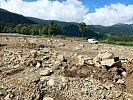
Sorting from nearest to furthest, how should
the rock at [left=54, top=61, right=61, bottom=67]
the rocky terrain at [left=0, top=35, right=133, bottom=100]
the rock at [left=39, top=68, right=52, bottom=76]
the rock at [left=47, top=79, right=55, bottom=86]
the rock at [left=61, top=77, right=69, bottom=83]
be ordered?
the rocky terrain at [left=0, top=35, right=133, bottom=100] < the rock at [left=47, top=79, right=55, bottom=86] < the rock at [left=61, top=77, right=69, bottom=83] < the rock at [left=39, top=68, right=52, bottom=76] < the rock at [left=54, top=61, right=61, bottom=67]

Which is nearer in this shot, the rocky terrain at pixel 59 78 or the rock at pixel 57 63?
the rocky terrain at pixel 59 78

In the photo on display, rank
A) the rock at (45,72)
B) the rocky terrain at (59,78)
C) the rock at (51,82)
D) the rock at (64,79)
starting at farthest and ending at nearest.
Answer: the rock at (45,72) → the rock at (64,79) → the rock at (51,82) → the rocky terrain at (59,78)

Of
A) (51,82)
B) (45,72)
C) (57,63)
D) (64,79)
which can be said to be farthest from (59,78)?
(57,63)

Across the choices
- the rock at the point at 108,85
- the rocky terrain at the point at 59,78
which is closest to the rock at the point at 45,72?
the rocky terrain at the point at 59,78

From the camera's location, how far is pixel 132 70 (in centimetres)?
1911

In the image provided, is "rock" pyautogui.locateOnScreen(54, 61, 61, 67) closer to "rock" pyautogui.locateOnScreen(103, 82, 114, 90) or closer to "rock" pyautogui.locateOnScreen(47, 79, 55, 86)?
"rock" pyautogui.locateOnScreen(47, 79, 55, 86)

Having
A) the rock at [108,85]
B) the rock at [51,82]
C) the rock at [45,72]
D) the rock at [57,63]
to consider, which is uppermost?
the rock at [57,63]

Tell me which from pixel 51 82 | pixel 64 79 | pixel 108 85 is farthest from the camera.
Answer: pixel 108 85

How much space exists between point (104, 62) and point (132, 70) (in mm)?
1899

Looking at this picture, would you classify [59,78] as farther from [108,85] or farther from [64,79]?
[108,85]

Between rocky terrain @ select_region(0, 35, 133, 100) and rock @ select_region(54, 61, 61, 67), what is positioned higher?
rock @ select_region(54, 61, 61, 67)

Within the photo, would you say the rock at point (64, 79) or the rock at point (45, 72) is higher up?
the rock at point (45, 72)

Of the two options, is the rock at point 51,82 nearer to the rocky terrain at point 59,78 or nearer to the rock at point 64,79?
the rocky terrain at point 59,78

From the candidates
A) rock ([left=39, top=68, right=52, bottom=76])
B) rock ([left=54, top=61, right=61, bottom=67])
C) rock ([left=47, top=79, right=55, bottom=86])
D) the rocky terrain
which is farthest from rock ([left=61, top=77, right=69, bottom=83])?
rock ([left=54, top=61, right=61, bottom=67])
